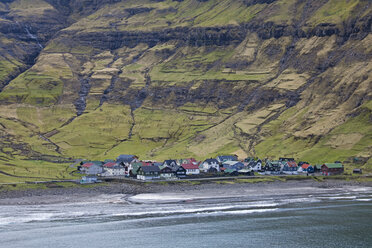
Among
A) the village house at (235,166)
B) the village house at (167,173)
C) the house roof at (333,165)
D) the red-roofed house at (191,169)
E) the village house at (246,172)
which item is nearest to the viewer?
the village house at (167,173)

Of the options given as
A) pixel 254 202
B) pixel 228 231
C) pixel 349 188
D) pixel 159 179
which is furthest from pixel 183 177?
pixel 228 231

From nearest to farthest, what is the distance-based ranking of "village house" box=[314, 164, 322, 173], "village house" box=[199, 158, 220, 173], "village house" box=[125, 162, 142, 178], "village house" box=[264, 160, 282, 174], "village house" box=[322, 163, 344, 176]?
"village house" box=[125, 162, 142, 178], "village house" box=[322, 163, 344, 176], "village house" box=[199, 158, 220, 173], "village house" box=[264, 160, 282, 174], "village house" box=[314, 164, 322, 173]

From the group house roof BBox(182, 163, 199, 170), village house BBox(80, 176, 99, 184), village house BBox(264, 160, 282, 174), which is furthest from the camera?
village house BBox(264, 160, 282, 174)

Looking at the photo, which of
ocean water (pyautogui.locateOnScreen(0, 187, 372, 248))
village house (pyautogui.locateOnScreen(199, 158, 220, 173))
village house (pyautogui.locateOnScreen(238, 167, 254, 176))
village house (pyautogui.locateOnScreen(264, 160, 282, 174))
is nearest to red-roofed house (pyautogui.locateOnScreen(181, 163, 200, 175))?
village house (pyautogui.locateOnScreen(199, 158, 220, 173))

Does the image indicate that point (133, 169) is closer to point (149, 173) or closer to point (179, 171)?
point (149, 173)

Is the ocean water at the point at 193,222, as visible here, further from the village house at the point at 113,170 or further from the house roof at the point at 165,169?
the village house at the point at 113,170

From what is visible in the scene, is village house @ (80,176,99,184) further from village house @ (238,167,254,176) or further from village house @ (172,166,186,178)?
village house @ (238,167,254,176)

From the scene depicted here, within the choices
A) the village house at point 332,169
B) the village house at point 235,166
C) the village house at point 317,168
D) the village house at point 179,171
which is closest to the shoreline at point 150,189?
the village house at point 332,169
